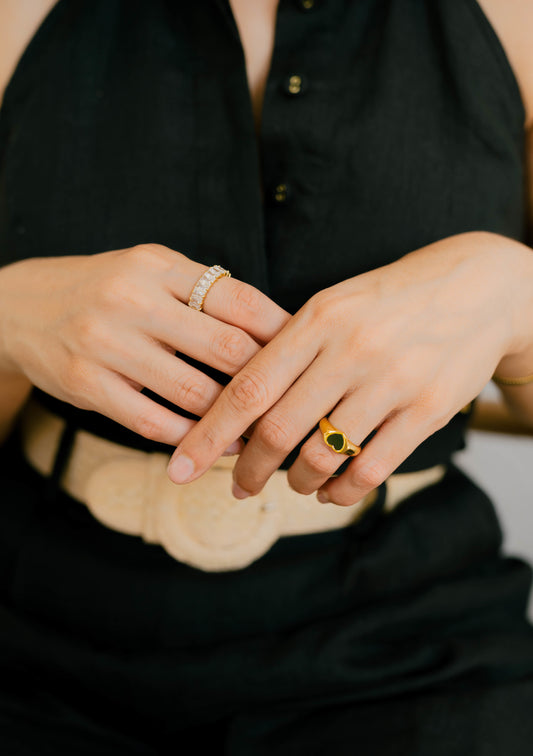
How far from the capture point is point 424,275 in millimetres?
544

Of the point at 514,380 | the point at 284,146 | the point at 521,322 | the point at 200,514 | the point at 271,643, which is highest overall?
the point at 284,146

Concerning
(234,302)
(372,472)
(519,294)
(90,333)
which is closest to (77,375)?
(90,333)

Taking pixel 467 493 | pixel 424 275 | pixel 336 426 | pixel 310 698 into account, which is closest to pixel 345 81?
pixel 424 275

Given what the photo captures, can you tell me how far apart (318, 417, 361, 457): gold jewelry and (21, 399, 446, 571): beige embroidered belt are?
0.51 feet

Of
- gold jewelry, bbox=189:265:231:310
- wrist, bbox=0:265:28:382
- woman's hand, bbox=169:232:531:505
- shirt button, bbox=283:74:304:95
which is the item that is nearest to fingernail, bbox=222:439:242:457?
woman's hand, bbox=169:232:531:505

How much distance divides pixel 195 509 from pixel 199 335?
0.76ft

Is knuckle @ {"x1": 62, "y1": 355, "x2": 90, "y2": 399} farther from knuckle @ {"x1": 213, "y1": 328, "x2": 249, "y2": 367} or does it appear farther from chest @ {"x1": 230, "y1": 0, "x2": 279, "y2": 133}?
chest @ {"x1": 230, "y1": 0, "x2": 279, "y2": 133}

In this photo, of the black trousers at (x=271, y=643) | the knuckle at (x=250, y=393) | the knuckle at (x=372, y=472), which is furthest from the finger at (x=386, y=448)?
the black trousers at (x=271, y=643)

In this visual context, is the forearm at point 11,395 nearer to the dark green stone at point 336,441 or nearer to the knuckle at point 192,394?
the knuckle at point 192,394

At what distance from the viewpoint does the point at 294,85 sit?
0.64 m

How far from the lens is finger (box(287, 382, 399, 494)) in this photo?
0.52m

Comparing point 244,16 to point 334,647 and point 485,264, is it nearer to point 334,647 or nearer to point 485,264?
point 485,264

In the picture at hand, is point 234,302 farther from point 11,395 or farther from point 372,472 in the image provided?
point 11,395

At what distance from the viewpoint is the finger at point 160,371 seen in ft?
1.75
